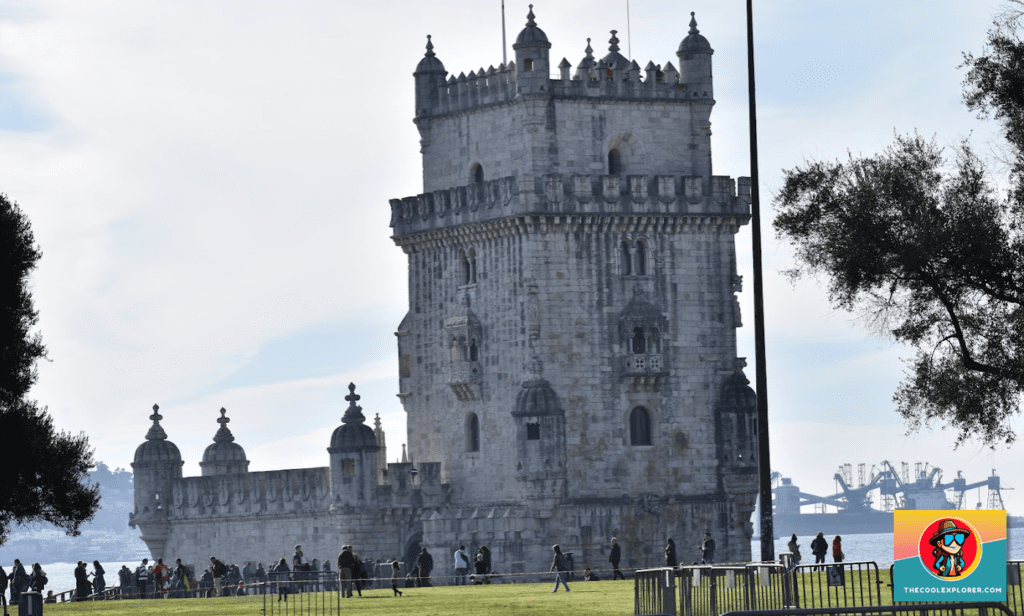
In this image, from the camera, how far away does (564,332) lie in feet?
265

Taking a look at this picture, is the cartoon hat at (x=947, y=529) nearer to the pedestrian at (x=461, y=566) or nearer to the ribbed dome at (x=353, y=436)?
the pedestrian at (x=461, y=566)

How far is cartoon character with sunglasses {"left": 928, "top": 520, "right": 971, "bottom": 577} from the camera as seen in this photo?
26344 mm

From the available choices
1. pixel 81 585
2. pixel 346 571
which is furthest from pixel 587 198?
pixel 346 571

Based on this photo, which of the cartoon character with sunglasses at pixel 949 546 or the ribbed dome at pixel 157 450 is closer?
the cartoon character with sunglasses at pixel 949 546

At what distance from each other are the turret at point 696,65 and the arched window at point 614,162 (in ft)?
11.1

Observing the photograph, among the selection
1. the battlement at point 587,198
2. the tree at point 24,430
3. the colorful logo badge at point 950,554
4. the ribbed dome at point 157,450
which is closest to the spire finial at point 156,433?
the ribbed dome at point 157,450

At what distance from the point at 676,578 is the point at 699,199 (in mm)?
44713

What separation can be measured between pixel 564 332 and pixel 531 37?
10004 millimetres

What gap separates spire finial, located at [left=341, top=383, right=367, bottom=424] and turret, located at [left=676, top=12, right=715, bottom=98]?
15796mm

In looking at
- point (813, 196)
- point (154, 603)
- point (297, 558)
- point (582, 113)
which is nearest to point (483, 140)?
point (582, 113)

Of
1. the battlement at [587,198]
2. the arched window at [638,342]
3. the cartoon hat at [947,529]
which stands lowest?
the cartoon hat at [947,529]

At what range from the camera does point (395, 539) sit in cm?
8369

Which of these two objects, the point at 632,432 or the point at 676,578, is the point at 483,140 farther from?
the point at 676,578

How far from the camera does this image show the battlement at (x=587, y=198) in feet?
265
